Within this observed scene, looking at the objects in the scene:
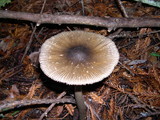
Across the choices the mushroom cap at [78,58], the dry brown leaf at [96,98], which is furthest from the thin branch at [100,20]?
the dry brown leaf at [96,98]

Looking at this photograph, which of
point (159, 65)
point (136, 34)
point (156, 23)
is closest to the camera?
point (159, 65)

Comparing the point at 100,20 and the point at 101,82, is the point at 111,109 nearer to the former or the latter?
the point at 101,82

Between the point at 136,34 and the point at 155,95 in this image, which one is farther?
the point at 136,34

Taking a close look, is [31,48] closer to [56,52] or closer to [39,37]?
[39,37]

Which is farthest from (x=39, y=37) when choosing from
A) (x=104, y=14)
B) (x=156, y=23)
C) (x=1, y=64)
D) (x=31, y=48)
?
(x=156, y=23)

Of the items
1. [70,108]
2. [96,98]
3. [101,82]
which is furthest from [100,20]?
[70,108]

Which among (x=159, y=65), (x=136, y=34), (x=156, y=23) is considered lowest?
(x=159, y=65)

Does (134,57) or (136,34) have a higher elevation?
(136,34)
